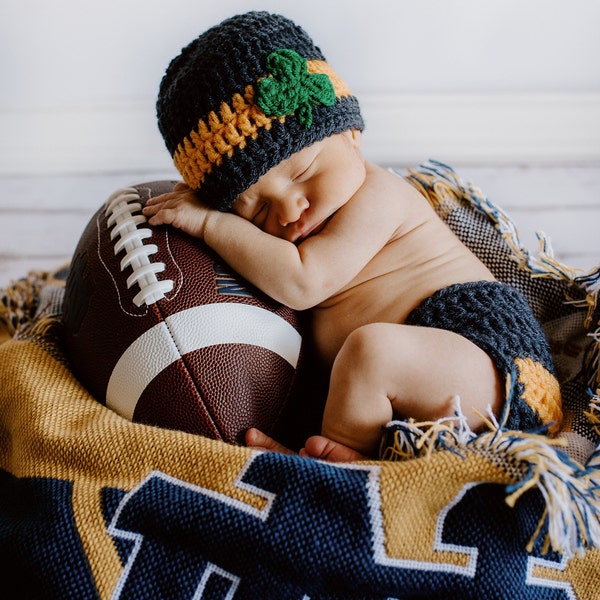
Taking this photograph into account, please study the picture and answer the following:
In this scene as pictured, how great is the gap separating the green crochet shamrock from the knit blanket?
505 mm

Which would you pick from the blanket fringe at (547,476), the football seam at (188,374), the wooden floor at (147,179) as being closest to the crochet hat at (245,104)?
the football seam at (188,374)

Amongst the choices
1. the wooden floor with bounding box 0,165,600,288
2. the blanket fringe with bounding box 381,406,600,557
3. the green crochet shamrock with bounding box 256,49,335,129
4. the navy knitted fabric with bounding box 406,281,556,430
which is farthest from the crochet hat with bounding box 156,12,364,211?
the wooden floor with bounding box 0,165,600,288

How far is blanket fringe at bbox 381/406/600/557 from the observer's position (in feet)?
2.71

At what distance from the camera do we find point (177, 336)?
3.31 feet

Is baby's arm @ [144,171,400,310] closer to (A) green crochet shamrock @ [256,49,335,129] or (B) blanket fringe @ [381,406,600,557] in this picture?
(A) green crochet shamrock @ [256,49,335,129]

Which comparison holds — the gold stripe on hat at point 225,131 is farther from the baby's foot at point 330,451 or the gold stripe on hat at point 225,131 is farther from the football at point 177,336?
the baby's foot at point 330,451

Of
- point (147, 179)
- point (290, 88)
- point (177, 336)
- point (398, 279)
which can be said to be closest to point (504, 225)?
point (398, 279)

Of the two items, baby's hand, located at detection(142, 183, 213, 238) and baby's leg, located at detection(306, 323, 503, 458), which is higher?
baby's hand, located at detection(142, 183, 213, 238)

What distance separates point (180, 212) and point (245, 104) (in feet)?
0.67

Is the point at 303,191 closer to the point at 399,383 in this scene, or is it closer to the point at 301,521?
the point at 399,383

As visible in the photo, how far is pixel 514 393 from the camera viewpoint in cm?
104

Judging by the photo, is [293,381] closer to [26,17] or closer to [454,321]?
[454,321]

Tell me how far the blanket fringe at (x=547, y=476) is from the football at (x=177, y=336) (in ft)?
0.89

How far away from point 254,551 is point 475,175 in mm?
1493
